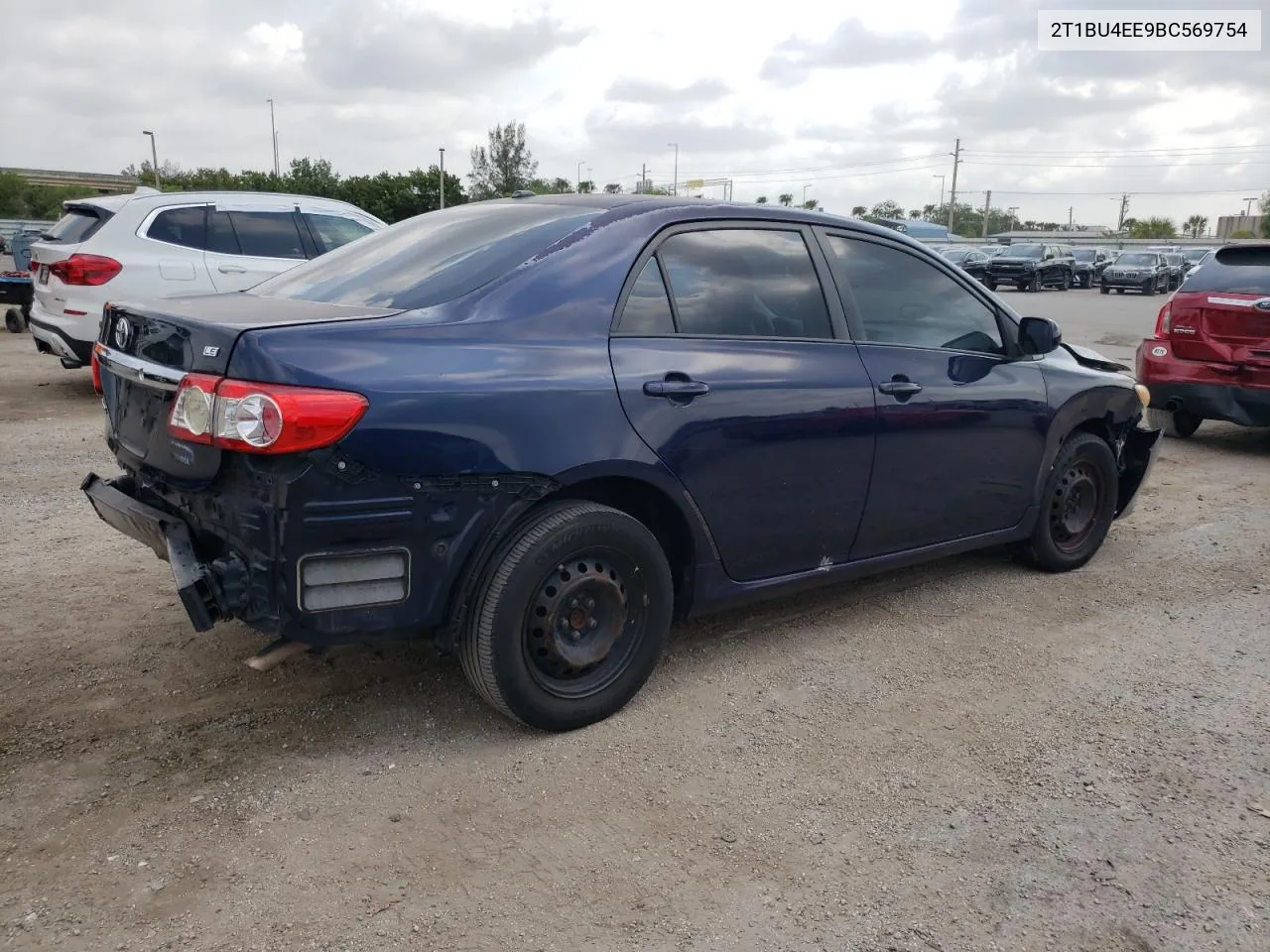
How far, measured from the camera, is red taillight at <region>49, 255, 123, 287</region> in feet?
26.9

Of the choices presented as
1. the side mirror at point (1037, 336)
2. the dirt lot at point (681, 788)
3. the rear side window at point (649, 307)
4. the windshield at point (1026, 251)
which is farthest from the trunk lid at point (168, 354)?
the windshield at point (1026, 251)

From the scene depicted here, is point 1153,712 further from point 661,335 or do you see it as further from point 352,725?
point 352,725

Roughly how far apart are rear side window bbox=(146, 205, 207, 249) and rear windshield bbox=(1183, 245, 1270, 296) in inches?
311

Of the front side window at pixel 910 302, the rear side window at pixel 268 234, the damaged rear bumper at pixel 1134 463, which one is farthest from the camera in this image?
the rear side window at pixel 268 234

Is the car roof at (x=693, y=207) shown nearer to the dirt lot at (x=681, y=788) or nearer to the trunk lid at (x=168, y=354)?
the trunk lid at (x=168, y=354)

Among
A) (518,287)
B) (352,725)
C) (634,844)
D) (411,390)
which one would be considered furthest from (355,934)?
(518,287)

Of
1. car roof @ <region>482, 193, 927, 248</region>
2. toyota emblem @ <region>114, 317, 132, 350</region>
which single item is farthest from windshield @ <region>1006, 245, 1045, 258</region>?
toyota emblem @ <region>114, 317, 132, 350</region>

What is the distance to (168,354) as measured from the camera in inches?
114

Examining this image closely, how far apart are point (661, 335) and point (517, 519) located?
80 cm

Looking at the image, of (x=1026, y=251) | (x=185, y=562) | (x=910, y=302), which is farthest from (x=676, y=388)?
(x=1026, y=251)

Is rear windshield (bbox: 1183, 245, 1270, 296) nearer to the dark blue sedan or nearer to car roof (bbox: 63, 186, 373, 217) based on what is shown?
the dark blue sedan

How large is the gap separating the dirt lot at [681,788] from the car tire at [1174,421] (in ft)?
13.5

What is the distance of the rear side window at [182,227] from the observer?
851 cm

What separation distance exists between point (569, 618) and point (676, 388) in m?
0.80
